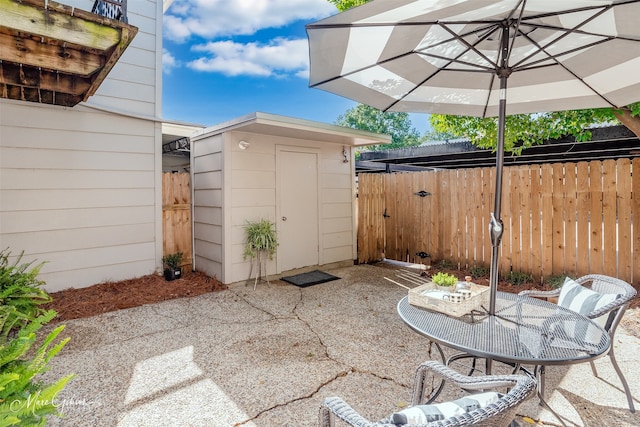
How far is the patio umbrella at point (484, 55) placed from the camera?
6.34 ft

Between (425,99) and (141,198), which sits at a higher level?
(425,99)

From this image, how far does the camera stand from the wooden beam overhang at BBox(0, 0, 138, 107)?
2.49 meters

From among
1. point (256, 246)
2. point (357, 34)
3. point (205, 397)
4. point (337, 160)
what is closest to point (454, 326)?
point (205, 397)

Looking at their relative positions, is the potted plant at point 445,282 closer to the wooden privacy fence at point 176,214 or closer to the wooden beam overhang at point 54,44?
the wooden beam overhang at point 54,44

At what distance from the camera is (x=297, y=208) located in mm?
5770

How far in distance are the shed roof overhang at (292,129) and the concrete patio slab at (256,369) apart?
2.46 metres

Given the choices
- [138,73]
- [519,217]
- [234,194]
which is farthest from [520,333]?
[138,73]

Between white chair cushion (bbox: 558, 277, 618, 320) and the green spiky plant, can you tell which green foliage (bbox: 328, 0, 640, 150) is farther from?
the green spiky plant

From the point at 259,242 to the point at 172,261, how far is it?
151cm

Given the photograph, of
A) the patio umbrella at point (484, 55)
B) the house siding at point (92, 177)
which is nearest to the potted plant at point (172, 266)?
the house siding at point (92, 177)

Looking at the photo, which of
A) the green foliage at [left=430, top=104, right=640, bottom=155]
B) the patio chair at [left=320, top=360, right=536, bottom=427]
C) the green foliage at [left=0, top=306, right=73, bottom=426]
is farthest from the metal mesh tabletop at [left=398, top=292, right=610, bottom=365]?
the green foliage at [left=430, top=104, right=640, bottom=155]

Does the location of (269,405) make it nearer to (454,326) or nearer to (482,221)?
(454,326)

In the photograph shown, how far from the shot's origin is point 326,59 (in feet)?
7.69

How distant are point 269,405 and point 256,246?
295 cm
